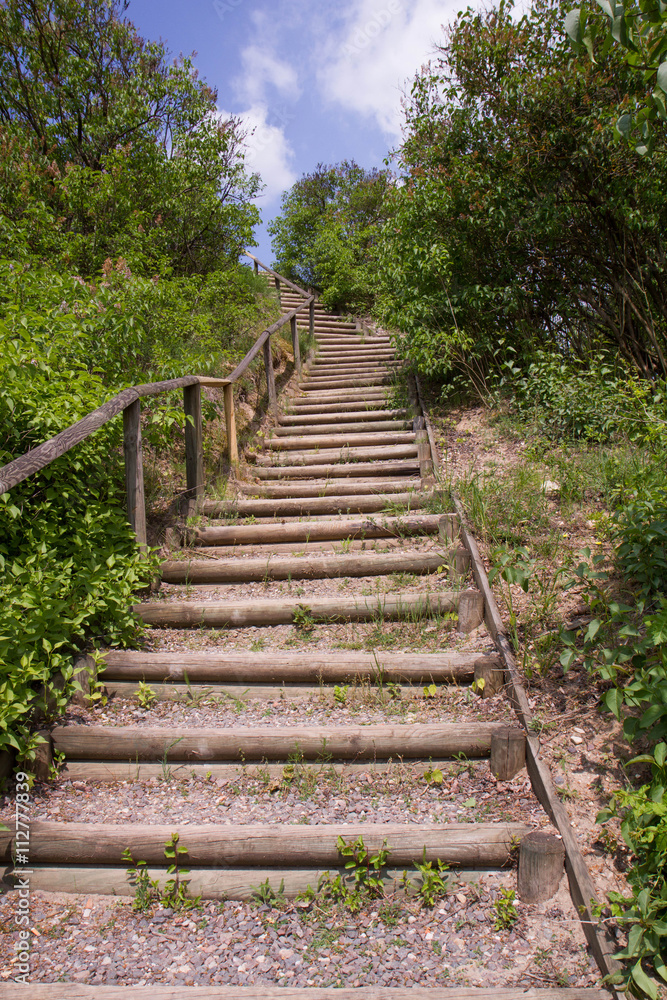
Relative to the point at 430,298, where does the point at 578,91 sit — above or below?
above

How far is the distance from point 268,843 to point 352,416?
18.9 feet

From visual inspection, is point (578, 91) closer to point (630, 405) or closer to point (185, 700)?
point (630, 405)

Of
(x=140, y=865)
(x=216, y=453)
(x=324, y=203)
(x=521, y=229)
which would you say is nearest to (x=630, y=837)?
(x=140, y=865)

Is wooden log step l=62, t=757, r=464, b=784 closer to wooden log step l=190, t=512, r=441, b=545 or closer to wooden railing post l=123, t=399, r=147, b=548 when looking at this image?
wooden railing post l=123, t=399, r=147, b=548

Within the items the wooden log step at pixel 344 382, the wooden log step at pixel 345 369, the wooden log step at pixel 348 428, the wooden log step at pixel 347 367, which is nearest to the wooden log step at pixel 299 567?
the wooden log step at pixel 348 428

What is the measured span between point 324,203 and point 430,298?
14.6 meters

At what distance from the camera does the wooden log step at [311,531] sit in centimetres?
463

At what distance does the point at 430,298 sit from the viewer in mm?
6859

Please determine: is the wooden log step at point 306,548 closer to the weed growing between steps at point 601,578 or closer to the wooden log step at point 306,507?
the wooden log step at point 306,507

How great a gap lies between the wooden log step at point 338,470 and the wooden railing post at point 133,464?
2.54 metres

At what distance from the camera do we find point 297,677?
322 centimetres

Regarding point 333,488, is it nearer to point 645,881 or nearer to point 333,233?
point 645,881

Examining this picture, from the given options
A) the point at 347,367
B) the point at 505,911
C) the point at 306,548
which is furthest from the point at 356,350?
the point at 505,911

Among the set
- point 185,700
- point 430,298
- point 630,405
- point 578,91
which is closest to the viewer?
point 185,700
